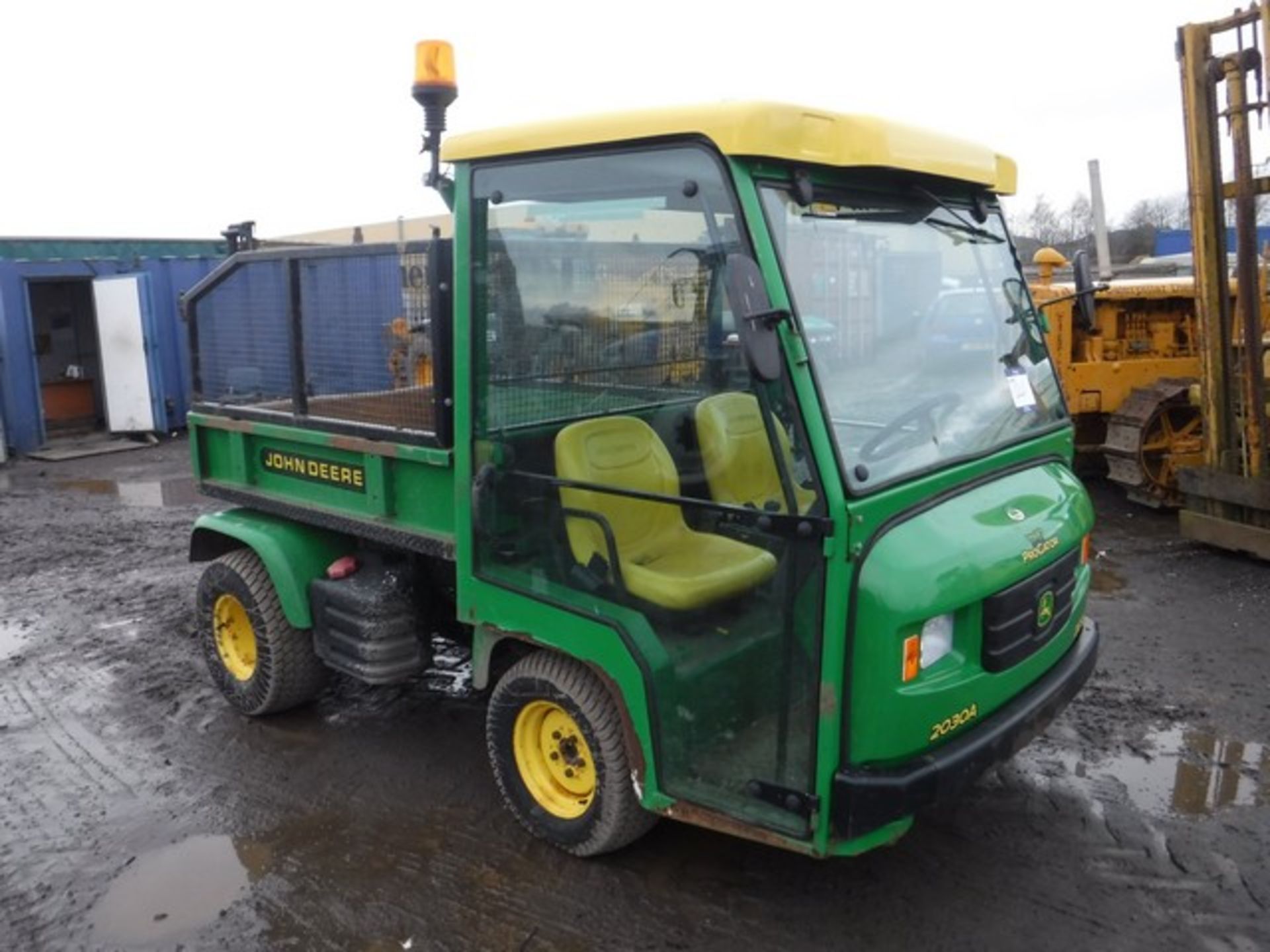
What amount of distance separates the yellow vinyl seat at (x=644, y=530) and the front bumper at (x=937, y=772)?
1.92 feet

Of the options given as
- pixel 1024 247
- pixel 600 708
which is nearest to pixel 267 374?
pixel 600 708

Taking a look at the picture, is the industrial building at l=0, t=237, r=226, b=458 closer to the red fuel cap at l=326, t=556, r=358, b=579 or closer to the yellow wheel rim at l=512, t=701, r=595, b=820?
the red fuel cap at l=326, t=556, r=358, b=579

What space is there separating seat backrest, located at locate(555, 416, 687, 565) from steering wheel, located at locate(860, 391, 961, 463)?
23.7 inches

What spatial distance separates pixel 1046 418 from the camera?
3.51m

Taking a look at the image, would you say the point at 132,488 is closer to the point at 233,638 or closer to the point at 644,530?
the point at 233,638

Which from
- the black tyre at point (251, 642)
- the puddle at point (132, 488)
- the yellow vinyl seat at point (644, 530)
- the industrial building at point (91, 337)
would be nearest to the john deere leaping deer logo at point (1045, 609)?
the yellow vinyl seat at point (644, 530)

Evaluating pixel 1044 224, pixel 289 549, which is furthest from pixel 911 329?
pixel 1044 224

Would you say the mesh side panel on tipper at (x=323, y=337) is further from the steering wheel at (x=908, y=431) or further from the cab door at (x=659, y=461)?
the steering wheel at (x=908, y=431)

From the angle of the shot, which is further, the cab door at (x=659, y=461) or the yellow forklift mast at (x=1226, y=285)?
the yellow forklift mast at (x=1226, y=285)

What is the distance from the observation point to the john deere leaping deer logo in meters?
3.06

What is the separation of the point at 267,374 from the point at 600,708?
2.16 metres

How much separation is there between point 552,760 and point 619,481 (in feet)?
3.18

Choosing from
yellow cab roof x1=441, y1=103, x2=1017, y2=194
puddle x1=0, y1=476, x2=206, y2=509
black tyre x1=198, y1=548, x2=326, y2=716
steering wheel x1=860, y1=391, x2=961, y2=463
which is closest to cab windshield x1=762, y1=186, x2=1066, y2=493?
steering wheel x1=860, y1=391, x2=961, y2=463

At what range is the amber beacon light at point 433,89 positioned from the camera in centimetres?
364
